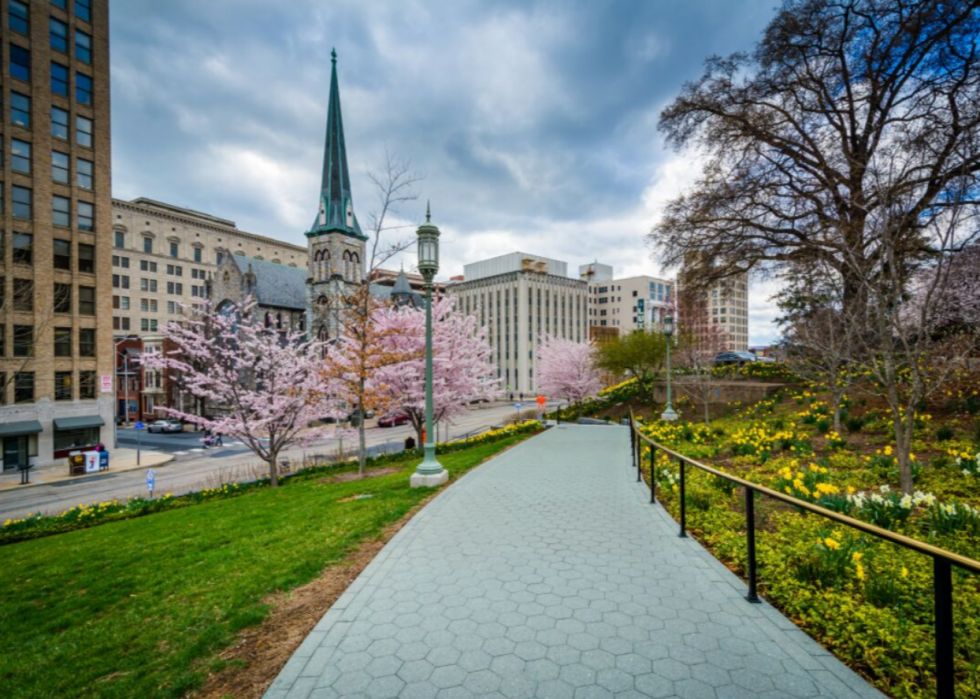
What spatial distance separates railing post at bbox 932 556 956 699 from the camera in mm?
2311

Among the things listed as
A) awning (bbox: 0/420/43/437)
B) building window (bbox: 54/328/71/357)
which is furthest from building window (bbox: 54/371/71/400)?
awning (bbox: 0/420/43/437)

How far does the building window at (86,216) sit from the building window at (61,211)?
0.59 meters

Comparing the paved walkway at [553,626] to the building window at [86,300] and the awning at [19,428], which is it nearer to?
the awning at [19,428]

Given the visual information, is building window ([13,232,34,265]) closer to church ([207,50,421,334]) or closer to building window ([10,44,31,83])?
building window ([10,44,31,83])

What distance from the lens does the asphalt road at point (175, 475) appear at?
66.5 ft

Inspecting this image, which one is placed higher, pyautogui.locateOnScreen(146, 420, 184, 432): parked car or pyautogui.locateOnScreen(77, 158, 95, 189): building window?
pyautogui.locateOnScreen(77, 158, 95, 189): building window

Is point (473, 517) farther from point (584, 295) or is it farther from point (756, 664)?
point (584, 295)

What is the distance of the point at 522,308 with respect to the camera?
8088cm

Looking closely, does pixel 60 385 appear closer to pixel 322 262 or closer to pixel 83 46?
pixel 83 46

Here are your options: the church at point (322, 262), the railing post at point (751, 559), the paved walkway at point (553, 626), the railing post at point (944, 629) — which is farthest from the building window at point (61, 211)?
the railing post at point (944, 629)

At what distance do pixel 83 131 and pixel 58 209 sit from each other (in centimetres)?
589

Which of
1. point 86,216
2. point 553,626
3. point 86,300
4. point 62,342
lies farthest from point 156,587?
point 86,216

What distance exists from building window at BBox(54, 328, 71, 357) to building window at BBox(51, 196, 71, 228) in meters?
6.83

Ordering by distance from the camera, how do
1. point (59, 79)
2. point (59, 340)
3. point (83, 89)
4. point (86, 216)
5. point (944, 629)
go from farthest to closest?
1. point (83, 89)
2. point (86, 216)
3. point (59, 79)
4. point (59, 340)
5. point (944, 629)
